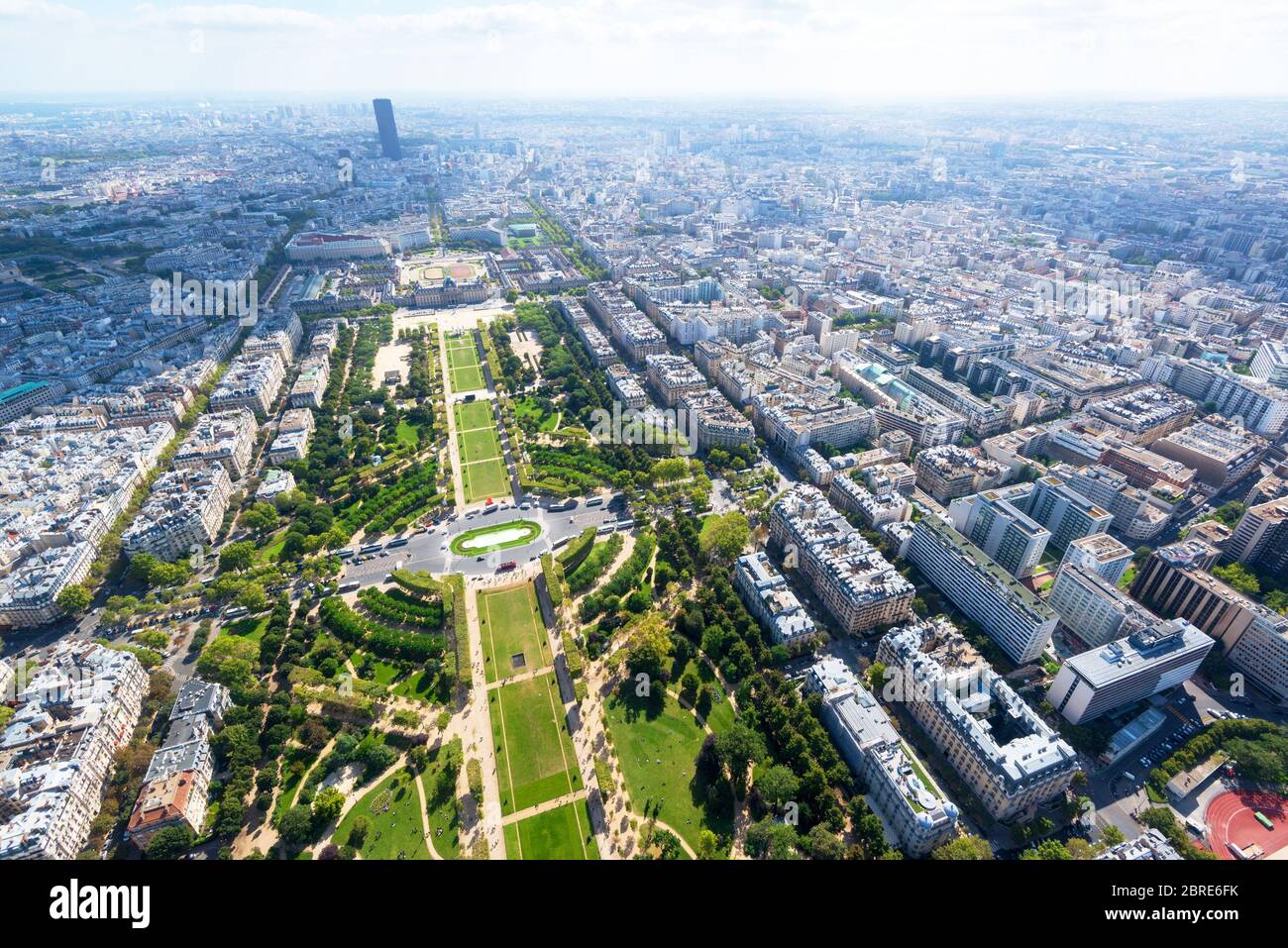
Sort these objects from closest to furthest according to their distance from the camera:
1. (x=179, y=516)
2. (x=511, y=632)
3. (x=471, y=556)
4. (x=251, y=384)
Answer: (x=511, y=632) < (x=179, y=516) < (x=471, y=556) < (x=251, y=384)

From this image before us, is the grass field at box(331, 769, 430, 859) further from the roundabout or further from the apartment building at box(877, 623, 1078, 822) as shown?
the apartment building at box(877, 623, 1078, 822)

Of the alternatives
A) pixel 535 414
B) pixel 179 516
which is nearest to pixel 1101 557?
pixel 535 414

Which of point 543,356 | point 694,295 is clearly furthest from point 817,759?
point 694,295

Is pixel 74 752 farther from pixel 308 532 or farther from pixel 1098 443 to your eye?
pixel 1098 443

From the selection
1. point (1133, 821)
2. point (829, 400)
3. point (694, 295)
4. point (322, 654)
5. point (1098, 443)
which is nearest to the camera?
point (1133, 821)

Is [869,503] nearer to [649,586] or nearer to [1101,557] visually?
[1101,557]

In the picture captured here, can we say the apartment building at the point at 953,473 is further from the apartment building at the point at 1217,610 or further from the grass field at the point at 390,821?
the grass field at the point at 390,821
